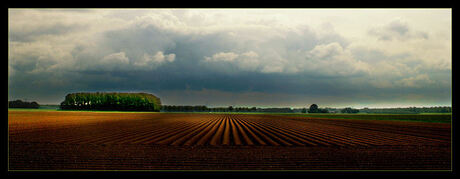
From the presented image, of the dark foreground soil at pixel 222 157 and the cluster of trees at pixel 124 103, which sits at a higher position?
the cluster of trees at pixel 124 103

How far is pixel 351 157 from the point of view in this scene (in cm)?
1108

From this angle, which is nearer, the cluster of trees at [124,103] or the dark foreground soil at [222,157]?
the dark foreground soil at [222,157]

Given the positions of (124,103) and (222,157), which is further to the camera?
(124,103)

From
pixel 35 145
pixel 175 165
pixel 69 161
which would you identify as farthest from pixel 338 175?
pixel 35 145

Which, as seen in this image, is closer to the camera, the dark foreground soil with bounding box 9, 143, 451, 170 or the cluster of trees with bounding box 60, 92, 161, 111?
the dark foreground soil with bounding box 9, 143, 451, 170

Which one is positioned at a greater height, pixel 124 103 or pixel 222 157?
pixel 124 103

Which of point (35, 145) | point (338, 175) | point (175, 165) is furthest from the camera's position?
point (35, 145)

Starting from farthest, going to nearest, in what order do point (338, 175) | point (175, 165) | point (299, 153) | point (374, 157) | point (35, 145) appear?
1. point (35, 145)
2. point (299, 153)
3. point (374, 157)
4. point (175, 165)
5. point (338, 175)

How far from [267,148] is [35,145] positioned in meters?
12.8

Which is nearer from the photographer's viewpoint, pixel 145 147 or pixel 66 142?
pixel 145 147

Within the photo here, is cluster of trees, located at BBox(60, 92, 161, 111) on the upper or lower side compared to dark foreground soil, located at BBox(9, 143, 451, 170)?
upper

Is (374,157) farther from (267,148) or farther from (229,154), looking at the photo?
(229,154)
